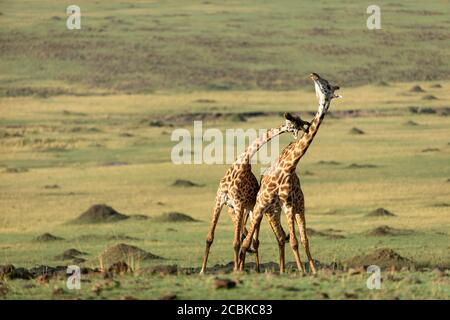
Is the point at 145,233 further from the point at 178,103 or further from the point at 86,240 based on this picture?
the point at 178,103

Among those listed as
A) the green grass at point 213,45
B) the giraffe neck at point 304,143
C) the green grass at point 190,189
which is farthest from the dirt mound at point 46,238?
the green grass at point 213,45

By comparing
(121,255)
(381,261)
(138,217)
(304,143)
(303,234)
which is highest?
Result: (304,143)

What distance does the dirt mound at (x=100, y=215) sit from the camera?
77.9 ft

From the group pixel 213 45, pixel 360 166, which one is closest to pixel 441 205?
pixel 360 166

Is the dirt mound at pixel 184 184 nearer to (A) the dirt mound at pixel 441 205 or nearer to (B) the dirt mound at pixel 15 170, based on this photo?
(B) the dirt mound at pixel 15 170

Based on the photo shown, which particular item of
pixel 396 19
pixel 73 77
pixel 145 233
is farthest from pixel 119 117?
pixel 396 19

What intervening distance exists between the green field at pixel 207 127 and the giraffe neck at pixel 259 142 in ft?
3.05

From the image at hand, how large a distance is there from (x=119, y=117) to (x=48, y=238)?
22.9 meters

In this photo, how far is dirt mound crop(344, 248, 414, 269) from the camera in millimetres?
15906

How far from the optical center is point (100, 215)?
78.3ft

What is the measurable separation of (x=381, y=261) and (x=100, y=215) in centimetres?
862

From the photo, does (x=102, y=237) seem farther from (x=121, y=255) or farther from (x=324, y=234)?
(x=121, y=255)
